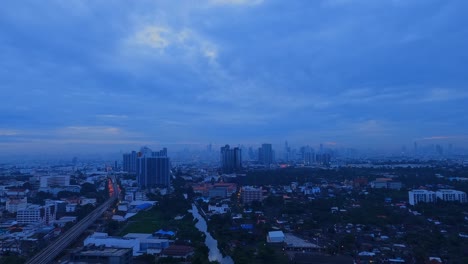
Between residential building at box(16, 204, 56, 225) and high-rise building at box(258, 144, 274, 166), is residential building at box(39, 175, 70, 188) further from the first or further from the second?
high-rise building at box(258, 144, 274, 166)

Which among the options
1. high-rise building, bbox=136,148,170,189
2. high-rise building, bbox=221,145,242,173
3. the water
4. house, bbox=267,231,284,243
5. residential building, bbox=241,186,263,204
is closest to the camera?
the water

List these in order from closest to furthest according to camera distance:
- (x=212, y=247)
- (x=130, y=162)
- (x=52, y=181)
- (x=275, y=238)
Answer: (x=275, y=238)
(x=212, y=247)
(x=52, y=181)
(x=130, y=162)

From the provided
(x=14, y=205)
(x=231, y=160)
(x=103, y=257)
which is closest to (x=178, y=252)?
(x=103, y=257)

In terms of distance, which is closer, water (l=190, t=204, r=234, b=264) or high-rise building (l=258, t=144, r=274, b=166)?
water (l=190, t=204, r=234, b=264)

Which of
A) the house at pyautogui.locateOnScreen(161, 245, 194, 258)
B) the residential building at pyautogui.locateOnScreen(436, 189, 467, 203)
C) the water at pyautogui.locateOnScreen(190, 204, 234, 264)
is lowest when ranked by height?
the water at pyautogui.locateOnScreen(190, 204, 234, 264)

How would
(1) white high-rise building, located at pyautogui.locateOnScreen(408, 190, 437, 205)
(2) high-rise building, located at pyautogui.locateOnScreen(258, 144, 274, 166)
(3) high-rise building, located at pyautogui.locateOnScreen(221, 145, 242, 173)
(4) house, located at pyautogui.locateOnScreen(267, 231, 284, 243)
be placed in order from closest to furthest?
(4) house, located at pyautogui.locateOnScreen(267, 231, 284, 243)
(1) white high-rise building, located at pyautogui.locateOnScreen(408, 190, 437, 205)
(3) high-rise building, located at pyautogui.locateOnScreen(221, 145, 242, 173)
(2) high-rise building, located at pyautogui.locateOnScreen(258, 144, 274, 166)

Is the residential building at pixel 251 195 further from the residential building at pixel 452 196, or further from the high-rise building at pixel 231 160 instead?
the high-rise building at pixel 231 160

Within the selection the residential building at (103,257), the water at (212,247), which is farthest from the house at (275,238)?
the residential building at (103,257)

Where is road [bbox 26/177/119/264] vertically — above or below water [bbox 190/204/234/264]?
above

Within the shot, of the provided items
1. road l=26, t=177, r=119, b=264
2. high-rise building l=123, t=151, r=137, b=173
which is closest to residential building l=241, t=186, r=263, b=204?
road l=26, t=177, r=119, b=264

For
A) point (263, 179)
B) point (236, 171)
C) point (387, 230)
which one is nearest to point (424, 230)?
point (387, 230)

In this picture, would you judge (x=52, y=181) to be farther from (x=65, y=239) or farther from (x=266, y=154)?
(x=266, y=154)

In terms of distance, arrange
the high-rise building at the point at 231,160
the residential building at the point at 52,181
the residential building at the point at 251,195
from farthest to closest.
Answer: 1. the high-rise building at the point at 231,160
2. the residential building at the point at 52,181
3. the residential building at the point at 251,195
